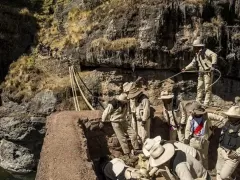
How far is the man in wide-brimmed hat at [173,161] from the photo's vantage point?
5.15 metres

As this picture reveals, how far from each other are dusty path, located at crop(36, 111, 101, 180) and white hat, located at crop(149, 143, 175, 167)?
972 mm

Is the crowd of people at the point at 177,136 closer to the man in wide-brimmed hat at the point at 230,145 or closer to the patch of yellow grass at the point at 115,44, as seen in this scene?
the man in wide-brimmed hat at the point at 230,145

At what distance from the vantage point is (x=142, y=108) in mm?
7703

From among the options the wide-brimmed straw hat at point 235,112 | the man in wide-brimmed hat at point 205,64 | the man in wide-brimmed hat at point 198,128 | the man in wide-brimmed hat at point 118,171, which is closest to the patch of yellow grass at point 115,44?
the man in wide-brimmed hat at point 205,64

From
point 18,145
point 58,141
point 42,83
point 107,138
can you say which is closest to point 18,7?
point 42,83

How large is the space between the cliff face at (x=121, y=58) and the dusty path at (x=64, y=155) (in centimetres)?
572

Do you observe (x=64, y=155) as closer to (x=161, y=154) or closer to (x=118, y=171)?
(x=118, y=171)

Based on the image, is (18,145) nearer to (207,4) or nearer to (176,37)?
(176,37)

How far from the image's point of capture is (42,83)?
1614 centimetres

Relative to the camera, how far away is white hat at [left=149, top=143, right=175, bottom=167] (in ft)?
17.1

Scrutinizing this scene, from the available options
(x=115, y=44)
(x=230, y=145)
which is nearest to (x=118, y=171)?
(x=230, y=145)

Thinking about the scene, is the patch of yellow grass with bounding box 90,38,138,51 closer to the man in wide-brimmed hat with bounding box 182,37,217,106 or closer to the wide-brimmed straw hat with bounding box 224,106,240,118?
the man in wide-brimmed hat with bounding box 182,37,217,106

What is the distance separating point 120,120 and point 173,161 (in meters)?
2.67

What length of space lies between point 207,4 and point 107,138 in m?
8.51
